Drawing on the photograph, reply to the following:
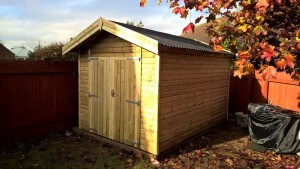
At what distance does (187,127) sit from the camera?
7.38 meters

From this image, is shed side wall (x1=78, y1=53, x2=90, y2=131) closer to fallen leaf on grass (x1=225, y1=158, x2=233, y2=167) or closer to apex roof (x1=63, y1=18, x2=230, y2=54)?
apex roof (x1=63, y1=18, x2=230, y2=54)

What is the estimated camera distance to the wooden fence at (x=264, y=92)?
9508 millimetres

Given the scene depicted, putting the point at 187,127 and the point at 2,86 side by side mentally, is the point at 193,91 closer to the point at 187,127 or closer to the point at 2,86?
the point at 187,127

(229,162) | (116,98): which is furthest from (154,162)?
(116,98)

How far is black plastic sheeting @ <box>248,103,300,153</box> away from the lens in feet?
22.0

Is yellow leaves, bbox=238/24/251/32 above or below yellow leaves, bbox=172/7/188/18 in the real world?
below

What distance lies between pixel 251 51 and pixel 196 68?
4988 mm

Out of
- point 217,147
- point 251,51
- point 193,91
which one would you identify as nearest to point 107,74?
point 193,91

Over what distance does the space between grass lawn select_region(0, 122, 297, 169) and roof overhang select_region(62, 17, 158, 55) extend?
274 cm

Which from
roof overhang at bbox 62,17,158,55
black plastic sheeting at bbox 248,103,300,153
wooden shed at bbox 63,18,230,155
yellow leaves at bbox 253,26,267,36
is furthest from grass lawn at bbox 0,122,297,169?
yellow leaves at bbox 253,26,267,36

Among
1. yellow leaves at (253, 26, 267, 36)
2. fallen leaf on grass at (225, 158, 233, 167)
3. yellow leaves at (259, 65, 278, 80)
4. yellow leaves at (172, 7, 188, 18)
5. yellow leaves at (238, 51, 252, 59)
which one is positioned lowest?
fallen leaf on grass at (225, 158, 233, 167)

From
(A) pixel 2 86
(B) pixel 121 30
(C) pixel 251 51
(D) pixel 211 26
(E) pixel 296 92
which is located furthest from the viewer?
(E) pixel 296 92

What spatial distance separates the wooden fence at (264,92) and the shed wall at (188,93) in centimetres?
164

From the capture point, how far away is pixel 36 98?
7562mm
